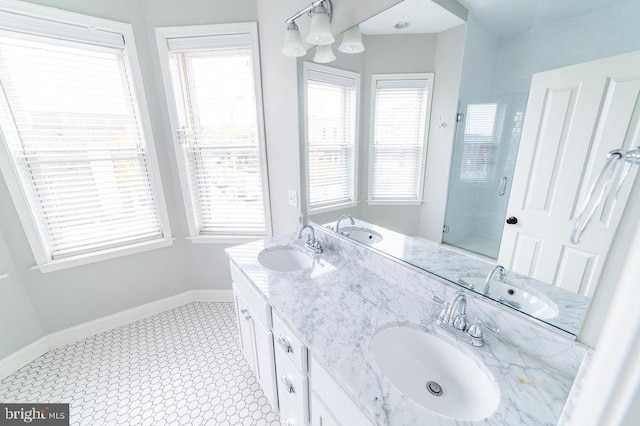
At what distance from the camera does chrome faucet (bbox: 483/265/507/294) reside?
3.00 feet

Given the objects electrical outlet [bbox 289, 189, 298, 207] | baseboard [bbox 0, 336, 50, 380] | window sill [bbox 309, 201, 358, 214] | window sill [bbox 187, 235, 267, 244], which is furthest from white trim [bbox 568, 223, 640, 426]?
baseboard [bbox 0, 336, 50, 380]

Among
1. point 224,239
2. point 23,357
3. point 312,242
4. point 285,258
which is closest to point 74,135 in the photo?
point 224,239

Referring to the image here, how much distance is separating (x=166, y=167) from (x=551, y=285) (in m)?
2.52

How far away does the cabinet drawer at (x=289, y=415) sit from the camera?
3.67 feet

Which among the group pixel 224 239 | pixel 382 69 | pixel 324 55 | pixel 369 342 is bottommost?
pixel 224 239

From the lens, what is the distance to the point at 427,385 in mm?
829

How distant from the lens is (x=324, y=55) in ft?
4.89

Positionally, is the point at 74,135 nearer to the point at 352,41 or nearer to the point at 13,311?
the point at 13,311

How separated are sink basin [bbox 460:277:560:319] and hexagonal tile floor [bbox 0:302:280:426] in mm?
1354

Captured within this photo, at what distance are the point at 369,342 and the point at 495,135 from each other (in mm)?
861

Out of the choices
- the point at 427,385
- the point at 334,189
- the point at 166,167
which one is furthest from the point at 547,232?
the point at 166,167

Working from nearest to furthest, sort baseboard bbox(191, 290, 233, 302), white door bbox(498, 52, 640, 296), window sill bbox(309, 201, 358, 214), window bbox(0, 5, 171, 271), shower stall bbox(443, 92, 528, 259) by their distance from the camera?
white door bbox(498, 52, 640, 296)
shower stall bbox(443, 92, 528, 259)
window sill bbox(309, 201, 358, 214)
window bbox(0, 5, 171, 271)
baseboard bbox(191, 290, 233, 302)

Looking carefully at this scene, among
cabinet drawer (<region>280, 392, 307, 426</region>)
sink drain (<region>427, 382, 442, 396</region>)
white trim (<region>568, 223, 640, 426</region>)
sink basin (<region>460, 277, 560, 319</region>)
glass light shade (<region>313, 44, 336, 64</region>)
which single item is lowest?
cabinet drawer (<region>280, 392, 307, 426</region>)

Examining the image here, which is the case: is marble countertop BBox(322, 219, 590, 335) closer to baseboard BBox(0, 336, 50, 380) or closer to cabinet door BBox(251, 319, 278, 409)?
cabinet door BBox(251, 319, 278, 409)
